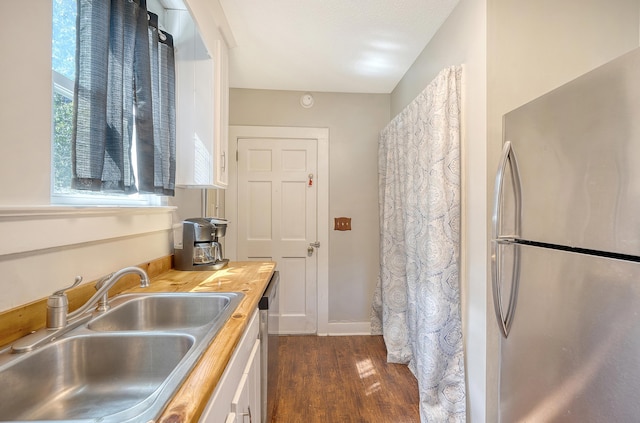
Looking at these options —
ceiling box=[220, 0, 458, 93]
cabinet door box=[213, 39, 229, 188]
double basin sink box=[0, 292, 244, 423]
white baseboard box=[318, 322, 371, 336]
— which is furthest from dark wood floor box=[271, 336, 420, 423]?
ceiling box=[220, 0, 458, 93]

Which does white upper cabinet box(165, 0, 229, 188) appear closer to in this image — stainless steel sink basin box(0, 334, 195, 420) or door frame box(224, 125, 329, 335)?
stainless steel sink basin box(0, 334, 195, 420)

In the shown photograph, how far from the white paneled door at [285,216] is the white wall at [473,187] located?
62.7 inches

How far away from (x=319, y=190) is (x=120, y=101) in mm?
2027

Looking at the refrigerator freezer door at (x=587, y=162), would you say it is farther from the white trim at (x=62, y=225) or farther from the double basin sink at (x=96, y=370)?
the white trim at (x=62, y=225)

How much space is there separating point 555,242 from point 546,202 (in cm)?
14

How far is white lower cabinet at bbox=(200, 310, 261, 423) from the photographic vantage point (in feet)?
2.36

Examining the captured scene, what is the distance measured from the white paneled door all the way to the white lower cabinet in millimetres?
1622

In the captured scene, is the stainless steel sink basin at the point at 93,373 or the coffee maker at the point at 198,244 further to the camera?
the coffee maker at the point at 198,244

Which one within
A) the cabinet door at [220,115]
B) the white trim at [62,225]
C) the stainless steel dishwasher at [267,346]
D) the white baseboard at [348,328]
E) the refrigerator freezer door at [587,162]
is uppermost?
the cabinet door at [220,115]

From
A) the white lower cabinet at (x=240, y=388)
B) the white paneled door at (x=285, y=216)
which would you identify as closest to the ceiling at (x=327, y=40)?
the white paneled door at (x=285, y=216)

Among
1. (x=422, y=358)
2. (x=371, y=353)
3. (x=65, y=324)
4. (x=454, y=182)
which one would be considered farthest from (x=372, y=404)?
(x=65, y=324)

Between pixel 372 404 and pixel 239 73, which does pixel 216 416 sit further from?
pixel 239 73

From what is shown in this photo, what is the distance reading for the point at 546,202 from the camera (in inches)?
40.6

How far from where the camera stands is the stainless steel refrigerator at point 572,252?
0.77 m
